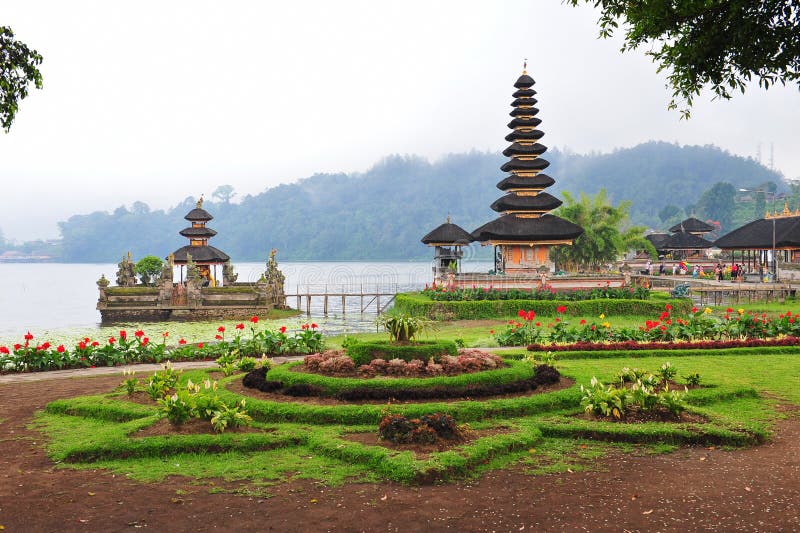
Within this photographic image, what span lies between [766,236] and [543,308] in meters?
26.7

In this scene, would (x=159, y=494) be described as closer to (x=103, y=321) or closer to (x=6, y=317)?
(x=103, y=321)

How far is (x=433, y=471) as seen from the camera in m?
7.66

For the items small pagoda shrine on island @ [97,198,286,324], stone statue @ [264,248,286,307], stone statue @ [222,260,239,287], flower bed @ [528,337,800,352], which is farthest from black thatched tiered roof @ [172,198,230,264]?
flower bed @ [528,337,800,352]

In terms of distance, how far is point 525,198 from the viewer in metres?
43.6

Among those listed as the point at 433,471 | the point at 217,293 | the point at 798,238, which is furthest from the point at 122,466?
the point at 798,238

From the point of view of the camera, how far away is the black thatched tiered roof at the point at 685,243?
72.2 m

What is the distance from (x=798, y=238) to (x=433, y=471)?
48459 millimetres

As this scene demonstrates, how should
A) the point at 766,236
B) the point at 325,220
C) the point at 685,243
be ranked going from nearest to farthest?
the point at 766,236 → the point at 685,243 → the point at 325,220

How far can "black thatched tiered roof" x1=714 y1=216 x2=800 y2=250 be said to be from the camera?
155 feet

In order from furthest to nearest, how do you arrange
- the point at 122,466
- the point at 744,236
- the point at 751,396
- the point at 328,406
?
the point at 744,236 → the point at 751,396 → the point at 328,406 → the point at 122,466

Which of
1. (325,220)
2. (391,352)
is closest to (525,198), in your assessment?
(391,352)

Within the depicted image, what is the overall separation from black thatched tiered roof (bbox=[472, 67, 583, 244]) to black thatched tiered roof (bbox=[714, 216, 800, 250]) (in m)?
16.5

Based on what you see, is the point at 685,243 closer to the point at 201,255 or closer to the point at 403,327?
the point at 201,255

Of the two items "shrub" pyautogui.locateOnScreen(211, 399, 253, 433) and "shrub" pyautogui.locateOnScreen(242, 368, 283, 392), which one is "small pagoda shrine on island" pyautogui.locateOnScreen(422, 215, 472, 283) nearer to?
"shrub" pyautogui.locateOnScreen(242, 368, 283, 392)
